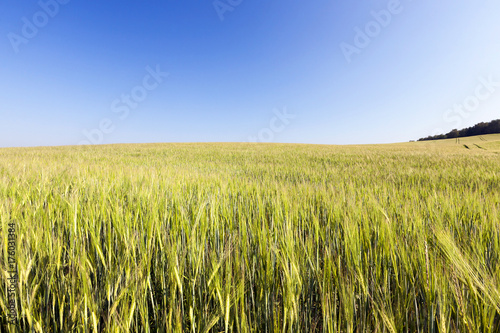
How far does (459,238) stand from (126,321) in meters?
1.52

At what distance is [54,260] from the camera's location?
844 millimetres

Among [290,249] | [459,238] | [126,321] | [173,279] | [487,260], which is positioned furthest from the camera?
[459,238]

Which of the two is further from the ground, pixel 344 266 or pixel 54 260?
pixel 54 260

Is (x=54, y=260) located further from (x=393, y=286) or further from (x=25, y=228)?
(x=393, y=286)

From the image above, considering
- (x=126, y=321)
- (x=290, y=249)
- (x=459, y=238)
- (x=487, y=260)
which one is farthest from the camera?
(x=459, y=238)

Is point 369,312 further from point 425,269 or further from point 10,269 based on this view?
point 10,269

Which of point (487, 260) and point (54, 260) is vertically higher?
point (54, 260)

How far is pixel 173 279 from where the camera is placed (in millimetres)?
685

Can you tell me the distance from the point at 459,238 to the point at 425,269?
60cm

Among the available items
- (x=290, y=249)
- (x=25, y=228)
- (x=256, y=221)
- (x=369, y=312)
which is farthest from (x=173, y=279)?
(x=25, y=228)

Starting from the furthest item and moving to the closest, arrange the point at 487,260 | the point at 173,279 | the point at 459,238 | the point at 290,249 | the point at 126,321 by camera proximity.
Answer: the point at 459,238 → the point at 487,260 → the point at 290,249 → the point at 173,279 → the point at 126,321

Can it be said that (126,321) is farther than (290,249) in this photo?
No

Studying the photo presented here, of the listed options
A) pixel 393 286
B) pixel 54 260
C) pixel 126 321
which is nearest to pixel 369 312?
pixel 393 286

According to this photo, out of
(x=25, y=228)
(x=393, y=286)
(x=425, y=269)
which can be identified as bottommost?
(x=393, y=286)
